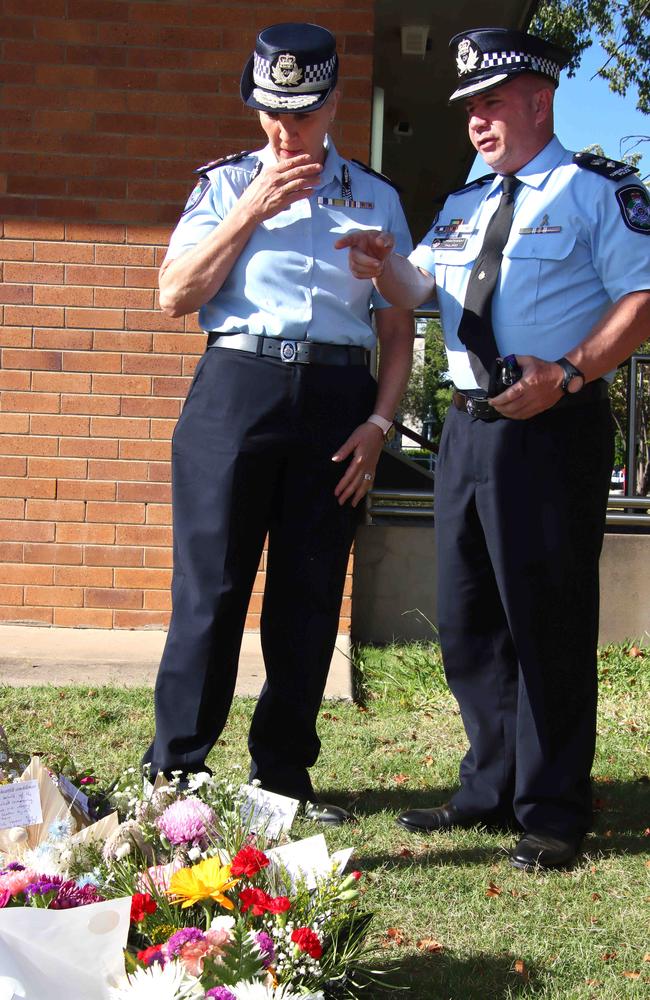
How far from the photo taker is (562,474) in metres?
3.11

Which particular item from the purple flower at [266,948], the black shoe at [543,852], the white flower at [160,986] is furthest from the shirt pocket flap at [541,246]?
the white flower at [160,986]

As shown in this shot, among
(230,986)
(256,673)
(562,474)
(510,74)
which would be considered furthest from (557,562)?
(256,673)

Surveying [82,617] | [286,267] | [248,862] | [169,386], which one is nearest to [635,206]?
[286,267]

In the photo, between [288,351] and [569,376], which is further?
[288,351]

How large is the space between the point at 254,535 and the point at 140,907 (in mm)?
1356

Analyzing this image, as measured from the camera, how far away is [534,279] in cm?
309

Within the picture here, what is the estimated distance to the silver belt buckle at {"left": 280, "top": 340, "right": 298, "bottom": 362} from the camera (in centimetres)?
313

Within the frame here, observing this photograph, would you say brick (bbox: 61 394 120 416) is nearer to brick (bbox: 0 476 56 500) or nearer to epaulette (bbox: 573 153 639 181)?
brick (bbox: 0 476 56 500)

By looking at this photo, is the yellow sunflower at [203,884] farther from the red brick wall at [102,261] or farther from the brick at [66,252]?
the brick at [66,252]

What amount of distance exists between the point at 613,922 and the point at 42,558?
11.2ft

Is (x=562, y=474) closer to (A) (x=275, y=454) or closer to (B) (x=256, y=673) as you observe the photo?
Result: (A) (x=275, y=454)

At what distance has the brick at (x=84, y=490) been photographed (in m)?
5.38

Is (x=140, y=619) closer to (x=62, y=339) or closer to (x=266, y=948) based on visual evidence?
(x=62, y=339)

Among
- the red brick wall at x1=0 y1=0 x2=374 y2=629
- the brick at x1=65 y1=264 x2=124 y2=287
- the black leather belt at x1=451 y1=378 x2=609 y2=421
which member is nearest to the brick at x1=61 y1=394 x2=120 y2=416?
the red brick wall at x1=0 y1=0 x2=374 y2=629
